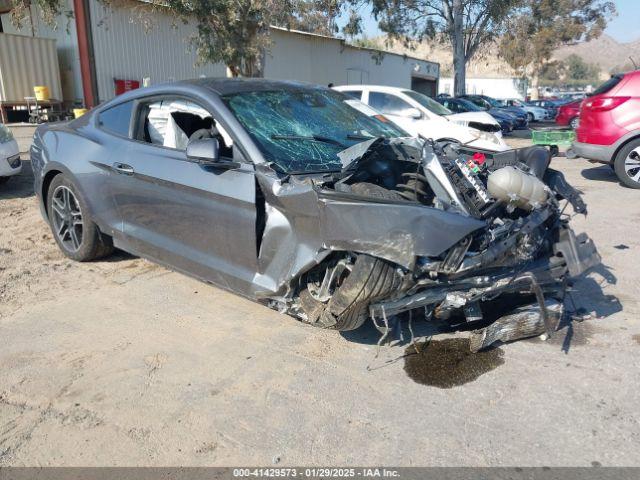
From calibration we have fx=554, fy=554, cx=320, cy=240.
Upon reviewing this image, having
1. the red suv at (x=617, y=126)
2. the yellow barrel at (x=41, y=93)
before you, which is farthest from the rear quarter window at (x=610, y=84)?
the yellow barrel at (x=41, y=93)

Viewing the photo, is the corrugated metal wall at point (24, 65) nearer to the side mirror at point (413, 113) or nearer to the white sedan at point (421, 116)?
the white sedan at point (421, 116)

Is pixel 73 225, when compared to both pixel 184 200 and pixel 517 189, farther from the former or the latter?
pixel 517 189

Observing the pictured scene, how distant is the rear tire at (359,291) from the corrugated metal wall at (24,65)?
17.9 meters

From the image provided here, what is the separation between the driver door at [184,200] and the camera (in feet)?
11.8

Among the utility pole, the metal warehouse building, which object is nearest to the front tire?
the metal warehouse building

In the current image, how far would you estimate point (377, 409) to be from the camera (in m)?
2.93

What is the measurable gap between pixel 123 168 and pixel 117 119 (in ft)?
1.99

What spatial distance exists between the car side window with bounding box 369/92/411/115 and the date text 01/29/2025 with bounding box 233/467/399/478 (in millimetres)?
10603

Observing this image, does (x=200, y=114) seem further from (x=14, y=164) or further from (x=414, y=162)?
(x=14, y=164)

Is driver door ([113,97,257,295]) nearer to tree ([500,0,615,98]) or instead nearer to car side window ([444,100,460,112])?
car side window ([444,100,460,112])

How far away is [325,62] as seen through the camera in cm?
2941

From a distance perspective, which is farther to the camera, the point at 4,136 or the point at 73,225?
the point at 4,136

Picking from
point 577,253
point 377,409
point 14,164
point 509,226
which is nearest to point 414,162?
point 509,226

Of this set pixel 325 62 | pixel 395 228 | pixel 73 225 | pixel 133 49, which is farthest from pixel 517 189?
pixel 325 62
